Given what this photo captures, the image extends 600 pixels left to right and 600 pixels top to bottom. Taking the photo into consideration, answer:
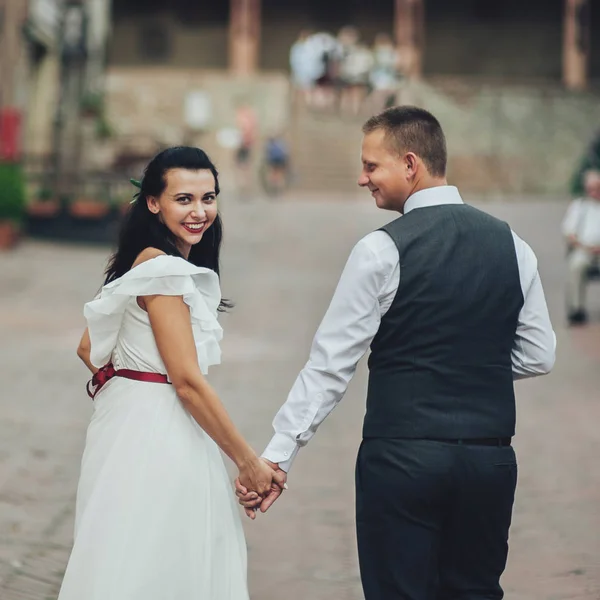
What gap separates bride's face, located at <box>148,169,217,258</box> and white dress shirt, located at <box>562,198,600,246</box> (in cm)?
990

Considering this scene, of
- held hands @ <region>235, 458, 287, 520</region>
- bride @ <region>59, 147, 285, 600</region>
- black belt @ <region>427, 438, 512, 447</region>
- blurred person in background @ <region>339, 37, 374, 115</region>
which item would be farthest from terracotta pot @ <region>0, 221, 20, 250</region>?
black belt @ <region>427, 438, 512, 447</region>

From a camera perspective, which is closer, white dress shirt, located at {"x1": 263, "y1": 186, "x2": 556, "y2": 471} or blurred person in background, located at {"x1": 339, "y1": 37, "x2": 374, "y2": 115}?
white dress shirt, located at {"x1": 263, "y1": 186, "x2": 556, "y2": 471}

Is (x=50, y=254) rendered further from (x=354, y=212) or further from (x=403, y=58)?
(x=403, y=58)

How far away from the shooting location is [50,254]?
20.2m

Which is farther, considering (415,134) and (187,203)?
(187,203)

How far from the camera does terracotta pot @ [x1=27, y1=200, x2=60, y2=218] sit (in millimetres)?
21734

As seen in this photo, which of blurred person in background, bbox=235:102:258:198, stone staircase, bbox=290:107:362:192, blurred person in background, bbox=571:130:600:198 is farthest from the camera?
stone staircase, bbox=290:107:362:192

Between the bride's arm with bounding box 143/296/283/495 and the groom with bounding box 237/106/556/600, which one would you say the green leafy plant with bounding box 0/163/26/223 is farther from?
the groom with bounding box 237/106/556/600

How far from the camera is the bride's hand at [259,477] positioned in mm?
3775

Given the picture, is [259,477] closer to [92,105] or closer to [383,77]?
[92,105]

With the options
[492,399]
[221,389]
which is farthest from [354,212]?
[492,399]

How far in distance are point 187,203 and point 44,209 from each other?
720 inches

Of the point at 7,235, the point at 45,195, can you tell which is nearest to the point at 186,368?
the point at 7,235

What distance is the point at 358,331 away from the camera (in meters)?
3.55
